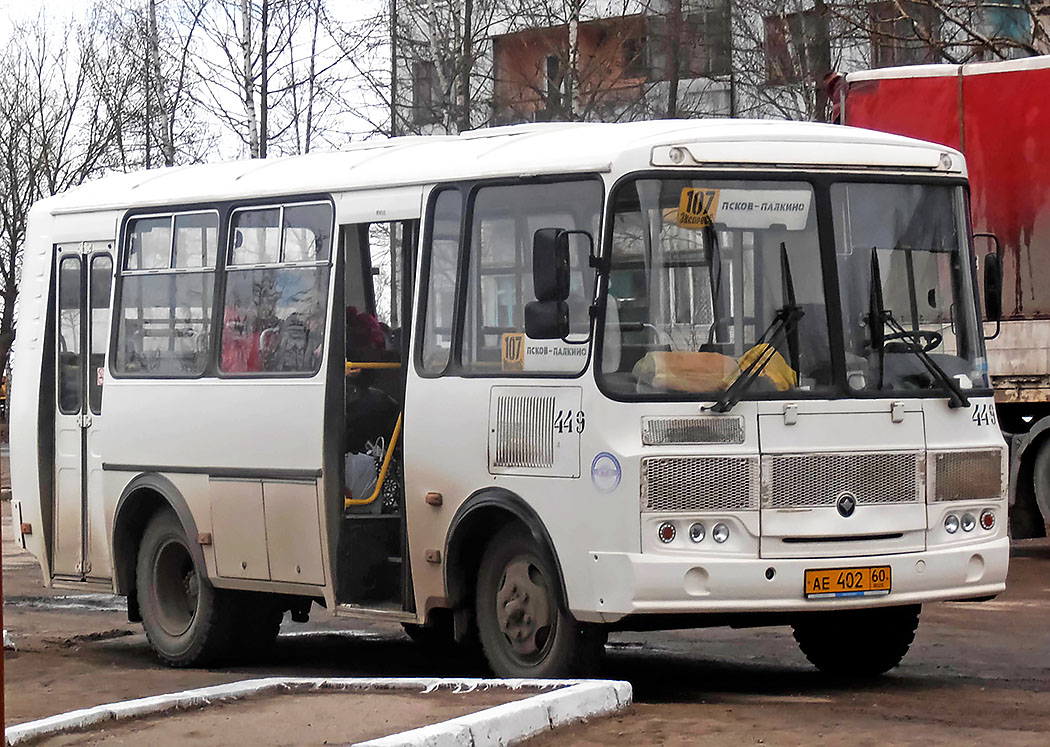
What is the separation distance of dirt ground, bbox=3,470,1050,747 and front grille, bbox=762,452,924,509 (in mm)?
900

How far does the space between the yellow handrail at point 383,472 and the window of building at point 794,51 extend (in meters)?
21.5

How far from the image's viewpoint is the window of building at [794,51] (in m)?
32.5

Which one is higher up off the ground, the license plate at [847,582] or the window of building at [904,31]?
the window of building at [904,31]

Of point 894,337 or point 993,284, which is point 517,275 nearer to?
point 894,337

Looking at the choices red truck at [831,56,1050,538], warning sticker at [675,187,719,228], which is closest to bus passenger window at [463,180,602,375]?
warning sticker at [675,187,719,228]

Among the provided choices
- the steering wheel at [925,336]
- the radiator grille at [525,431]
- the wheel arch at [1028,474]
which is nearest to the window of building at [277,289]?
the radiator grille at [525,431]

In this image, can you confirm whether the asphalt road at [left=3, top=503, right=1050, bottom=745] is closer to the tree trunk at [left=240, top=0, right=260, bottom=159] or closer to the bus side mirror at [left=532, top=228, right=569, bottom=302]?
the bus side mirror at [left=532, top=228, right=569, bottom=302]

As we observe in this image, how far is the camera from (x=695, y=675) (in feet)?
36.4

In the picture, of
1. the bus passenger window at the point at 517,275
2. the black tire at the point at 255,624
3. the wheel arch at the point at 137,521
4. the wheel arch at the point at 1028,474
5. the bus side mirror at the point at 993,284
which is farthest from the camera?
the wheel arch at the point at 1028,474

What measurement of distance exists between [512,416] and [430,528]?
852 millimetres

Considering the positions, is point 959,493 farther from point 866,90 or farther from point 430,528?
point 866,90

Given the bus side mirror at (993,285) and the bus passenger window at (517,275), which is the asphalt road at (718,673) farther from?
the bus side mirror at (993,285)

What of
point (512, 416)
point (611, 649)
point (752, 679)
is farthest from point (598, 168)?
point (611, 649)

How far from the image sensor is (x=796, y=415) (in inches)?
378
